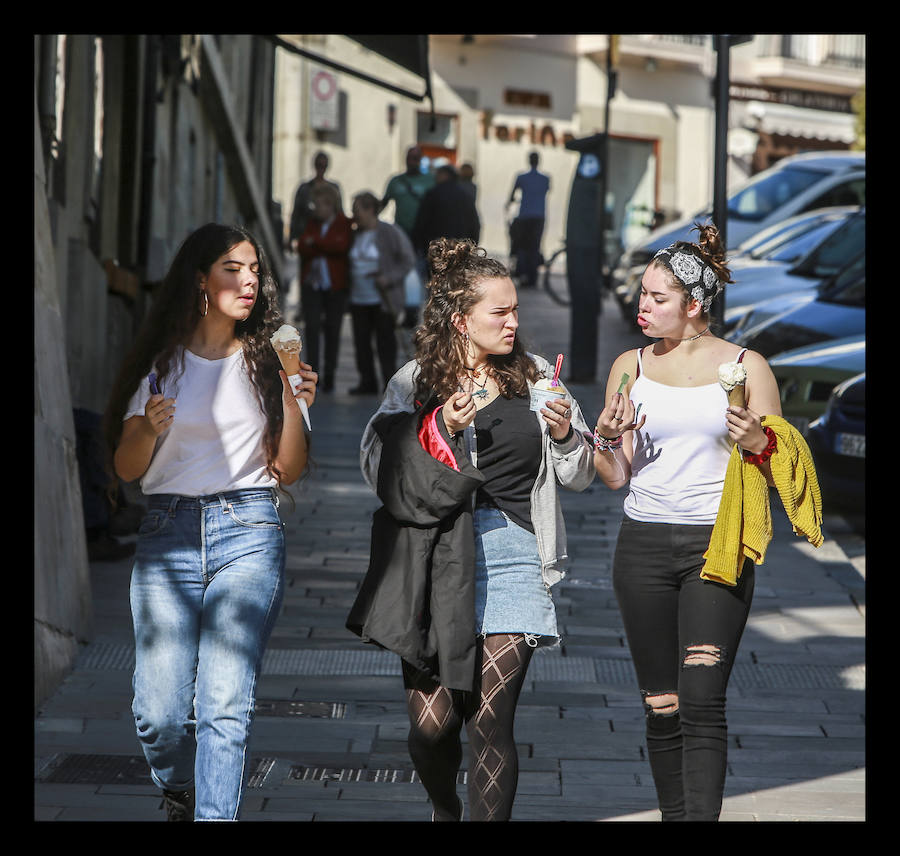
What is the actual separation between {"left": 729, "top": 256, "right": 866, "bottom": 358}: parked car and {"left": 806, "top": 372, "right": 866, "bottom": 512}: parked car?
6.23 ft

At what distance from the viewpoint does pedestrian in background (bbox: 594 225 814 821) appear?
14.8 feet

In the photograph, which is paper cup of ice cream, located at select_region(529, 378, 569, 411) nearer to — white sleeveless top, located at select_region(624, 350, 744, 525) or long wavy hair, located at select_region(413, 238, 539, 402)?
long wavy hair, located at select_region(413, 238, 539, 402)

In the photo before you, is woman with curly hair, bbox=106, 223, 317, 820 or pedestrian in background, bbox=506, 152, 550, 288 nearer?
woman with curly hair, bbox=106, 223, 317, 820

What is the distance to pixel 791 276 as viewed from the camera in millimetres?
16688

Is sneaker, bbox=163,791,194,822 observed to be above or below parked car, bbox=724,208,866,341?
below

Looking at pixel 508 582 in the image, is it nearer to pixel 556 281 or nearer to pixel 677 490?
pixel 677 490

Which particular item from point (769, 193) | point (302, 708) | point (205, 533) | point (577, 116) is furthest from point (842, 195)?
point (205, 533)

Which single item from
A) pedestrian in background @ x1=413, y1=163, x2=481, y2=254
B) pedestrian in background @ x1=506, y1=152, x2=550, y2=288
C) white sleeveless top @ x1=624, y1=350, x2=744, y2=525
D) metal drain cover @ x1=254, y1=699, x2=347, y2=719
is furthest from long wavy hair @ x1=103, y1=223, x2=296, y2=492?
pedestrian in background @ x1=506, y1=152, x2=550, y2=288

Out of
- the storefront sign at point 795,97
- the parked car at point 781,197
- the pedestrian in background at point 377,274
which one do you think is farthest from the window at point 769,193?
the storefront sign at point 795,97

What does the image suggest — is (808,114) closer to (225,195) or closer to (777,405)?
(225,195)

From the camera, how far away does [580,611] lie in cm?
807

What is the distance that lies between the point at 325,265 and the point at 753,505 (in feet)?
35.1

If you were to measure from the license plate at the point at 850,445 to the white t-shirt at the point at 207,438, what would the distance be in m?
6.82
